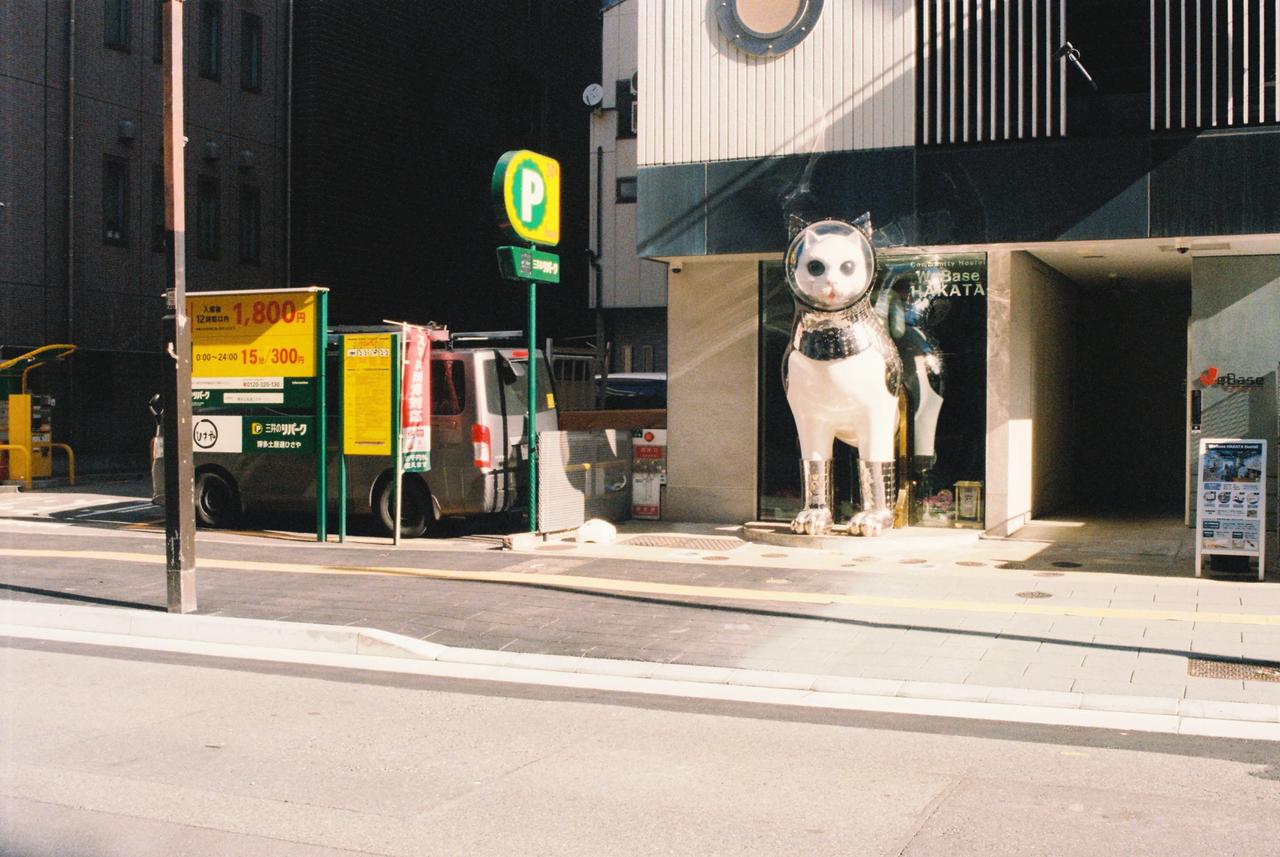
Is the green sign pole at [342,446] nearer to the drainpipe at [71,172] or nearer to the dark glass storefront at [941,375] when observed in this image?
the dark glass storefront at [941,375]

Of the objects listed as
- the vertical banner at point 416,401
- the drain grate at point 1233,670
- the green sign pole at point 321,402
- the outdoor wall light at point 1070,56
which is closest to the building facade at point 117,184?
the green sign pole at point 321,402

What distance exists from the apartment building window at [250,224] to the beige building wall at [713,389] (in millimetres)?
17437

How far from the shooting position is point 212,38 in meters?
29.2

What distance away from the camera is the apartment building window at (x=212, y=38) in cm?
2898

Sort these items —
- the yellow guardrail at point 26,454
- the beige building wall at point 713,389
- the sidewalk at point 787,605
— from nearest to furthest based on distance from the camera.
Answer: the sidewalk at point 787,605, the beige building wall at point 713,389, the yellow guardrail at point 26,454

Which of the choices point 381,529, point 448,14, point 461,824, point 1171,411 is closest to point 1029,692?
point 461,824

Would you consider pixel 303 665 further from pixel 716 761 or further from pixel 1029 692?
pixel 1029 692

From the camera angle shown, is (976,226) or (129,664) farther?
(976,226)

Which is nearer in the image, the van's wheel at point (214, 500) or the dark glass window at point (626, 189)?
the van's wheel at point (214, 500)

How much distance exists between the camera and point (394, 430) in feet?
45.6

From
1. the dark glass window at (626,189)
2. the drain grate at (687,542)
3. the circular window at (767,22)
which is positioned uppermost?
the dark glass window at (626,189)

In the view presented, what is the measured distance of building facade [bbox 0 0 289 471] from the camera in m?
25.7

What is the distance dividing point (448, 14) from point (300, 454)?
65.7ft

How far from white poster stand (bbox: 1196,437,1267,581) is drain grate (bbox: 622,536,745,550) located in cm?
463
